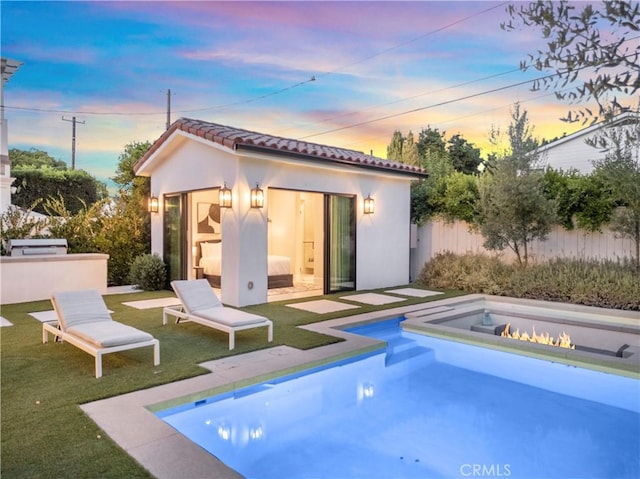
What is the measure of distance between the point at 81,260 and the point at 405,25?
1134cm

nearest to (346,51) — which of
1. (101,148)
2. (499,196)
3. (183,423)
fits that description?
(499,196)

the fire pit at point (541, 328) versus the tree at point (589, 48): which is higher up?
the tree at point (589, 48)

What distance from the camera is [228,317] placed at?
293 inches

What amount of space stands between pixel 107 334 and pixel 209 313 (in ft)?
6.45

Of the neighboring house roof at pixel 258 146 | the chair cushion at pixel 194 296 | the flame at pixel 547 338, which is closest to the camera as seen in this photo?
the chair cushion at pixel 194 296

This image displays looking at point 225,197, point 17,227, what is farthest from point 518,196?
point 17,227

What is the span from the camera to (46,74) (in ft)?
59.4

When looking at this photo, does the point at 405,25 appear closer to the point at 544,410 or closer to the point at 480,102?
the point at 480,102

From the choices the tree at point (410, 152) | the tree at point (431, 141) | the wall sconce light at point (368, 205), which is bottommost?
the wall sconce light at point (368, 205)

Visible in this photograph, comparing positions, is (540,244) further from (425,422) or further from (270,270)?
(425,422)

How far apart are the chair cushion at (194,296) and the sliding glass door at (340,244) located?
4888 millimetres

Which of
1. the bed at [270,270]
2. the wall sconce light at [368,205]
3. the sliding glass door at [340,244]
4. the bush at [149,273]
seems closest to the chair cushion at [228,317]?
the sliding glass door at [340,244]

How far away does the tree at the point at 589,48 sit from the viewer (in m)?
2.40

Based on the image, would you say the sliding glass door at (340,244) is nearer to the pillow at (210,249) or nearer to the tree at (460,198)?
the tree at (460,198)
